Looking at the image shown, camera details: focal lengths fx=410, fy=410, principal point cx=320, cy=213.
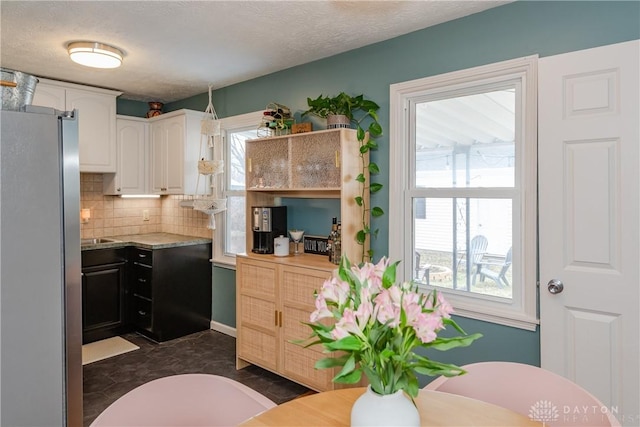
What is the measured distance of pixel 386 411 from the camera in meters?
0.97

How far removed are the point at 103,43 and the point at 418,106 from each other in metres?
2.27

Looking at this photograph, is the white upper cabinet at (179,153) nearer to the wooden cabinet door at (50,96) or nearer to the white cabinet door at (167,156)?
the white cabinet door at (167,156)

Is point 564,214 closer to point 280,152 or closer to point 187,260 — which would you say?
point 280,152

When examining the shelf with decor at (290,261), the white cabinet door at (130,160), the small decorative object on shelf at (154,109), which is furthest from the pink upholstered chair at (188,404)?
the small decorative object on shelf at (154,109)

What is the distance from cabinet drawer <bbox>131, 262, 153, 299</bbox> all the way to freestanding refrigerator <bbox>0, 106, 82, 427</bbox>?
2.16 metres

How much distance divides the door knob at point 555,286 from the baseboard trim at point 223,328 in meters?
3.00

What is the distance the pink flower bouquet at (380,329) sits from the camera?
92cm

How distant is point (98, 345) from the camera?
154 inches

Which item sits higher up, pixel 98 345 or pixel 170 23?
pixel 170 23

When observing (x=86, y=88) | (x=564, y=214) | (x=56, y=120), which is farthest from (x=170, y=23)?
(x=564, y=214)

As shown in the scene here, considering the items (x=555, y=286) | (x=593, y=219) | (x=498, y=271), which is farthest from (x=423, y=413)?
(x=498, y=271)

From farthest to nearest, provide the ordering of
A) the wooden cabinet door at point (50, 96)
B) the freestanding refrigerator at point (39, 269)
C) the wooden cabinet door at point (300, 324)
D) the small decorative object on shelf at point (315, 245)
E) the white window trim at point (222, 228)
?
the white window trim at point (222, 228)
the wooden cabinet door at point (50, 96)
the small decorative object on shelf at point (315, 245)
the wooden cabinet door at point (300, 324)
the freestanding refrigerator at point (39, 269)

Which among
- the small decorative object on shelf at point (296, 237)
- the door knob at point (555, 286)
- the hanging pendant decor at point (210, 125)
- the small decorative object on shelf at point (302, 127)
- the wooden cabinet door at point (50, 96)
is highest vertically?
the wooden cabinet door at point (50, 96)

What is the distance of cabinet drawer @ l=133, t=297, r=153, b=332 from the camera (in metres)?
4.01
